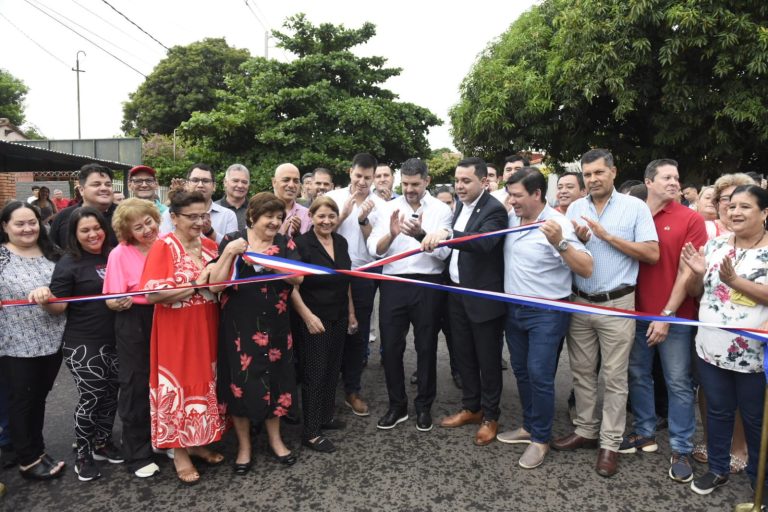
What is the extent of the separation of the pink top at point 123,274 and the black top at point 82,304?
0.43 ft

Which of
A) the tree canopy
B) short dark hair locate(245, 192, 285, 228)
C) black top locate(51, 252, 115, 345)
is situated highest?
the tree canopy

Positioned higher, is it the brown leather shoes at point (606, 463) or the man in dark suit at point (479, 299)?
the man in dark suit at point (479, 299)

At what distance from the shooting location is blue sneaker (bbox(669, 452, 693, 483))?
3131 millimetres

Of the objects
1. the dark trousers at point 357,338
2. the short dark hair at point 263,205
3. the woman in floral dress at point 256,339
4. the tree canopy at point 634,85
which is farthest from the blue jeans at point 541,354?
the tree canopy at point 634,85

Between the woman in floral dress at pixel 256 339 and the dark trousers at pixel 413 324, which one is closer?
the woman in floral dress at pixel 256 339

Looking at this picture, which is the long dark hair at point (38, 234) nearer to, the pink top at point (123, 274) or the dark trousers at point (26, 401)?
the pink top at point (123, 274)

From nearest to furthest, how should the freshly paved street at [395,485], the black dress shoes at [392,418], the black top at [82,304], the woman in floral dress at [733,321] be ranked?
the woman in floral dress at [733,321], the freshly paved street at [395,485], the black top at [82,304], the black dress shoes at [392,418]

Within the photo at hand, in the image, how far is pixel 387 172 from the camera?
569 centimetres

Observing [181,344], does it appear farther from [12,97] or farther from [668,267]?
[12,97]

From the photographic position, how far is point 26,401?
3.10 meters

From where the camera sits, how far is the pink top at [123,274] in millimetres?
3052

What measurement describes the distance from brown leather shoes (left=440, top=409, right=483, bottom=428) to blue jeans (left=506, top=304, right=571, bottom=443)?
0.54m

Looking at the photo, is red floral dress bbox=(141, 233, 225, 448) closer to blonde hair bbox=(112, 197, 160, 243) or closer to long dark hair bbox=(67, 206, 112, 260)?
blonde hair bbox=(112, 197, 160, 243)

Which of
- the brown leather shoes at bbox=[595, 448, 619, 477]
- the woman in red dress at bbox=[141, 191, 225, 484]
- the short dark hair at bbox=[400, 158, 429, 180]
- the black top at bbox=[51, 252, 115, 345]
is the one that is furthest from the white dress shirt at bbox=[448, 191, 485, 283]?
the black top at bbox=[51, 252, 115, 345]
